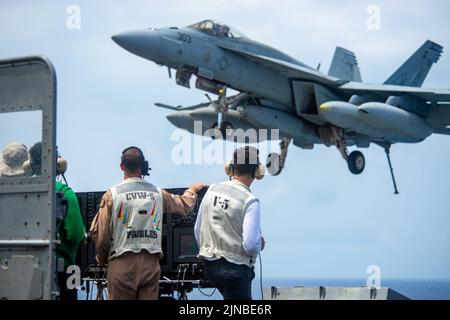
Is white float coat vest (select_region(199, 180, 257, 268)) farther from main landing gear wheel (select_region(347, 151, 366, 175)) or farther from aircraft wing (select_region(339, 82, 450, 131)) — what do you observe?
main landing gear wheel (select_region(347, 151, 366, 175))

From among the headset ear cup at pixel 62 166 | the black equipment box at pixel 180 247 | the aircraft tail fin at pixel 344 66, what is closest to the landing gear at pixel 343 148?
the aircraft tail fin at pixel 344 66

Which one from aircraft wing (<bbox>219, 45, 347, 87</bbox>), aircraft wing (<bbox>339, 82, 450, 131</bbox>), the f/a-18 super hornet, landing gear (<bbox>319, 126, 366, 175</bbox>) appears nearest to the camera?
the f/a-18 super hornet

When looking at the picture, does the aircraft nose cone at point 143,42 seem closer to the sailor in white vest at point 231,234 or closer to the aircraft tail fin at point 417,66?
the aircraft tail fin at point 417,66

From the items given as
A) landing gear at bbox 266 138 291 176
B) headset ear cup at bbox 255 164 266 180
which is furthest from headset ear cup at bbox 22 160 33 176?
landing gear at bbox 266 138 291 176

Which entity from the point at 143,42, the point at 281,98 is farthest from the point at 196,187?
the point at 281,98

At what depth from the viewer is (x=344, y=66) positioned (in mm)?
31000

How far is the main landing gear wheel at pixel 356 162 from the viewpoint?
27.3m

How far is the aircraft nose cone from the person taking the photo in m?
22.0

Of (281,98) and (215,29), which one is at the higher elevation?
(215,29)

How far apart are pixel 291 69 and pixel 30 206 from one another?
70.6ft

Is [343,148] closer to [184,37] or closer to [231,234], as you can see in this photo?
[184,37]

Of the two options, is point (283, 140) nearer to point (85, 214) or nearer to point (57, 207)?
point (85, 214)

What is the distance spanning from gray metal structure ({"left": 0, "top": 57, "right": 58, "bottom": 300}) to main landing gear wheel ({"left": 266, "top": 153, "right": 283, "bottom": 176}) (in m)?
21.2
